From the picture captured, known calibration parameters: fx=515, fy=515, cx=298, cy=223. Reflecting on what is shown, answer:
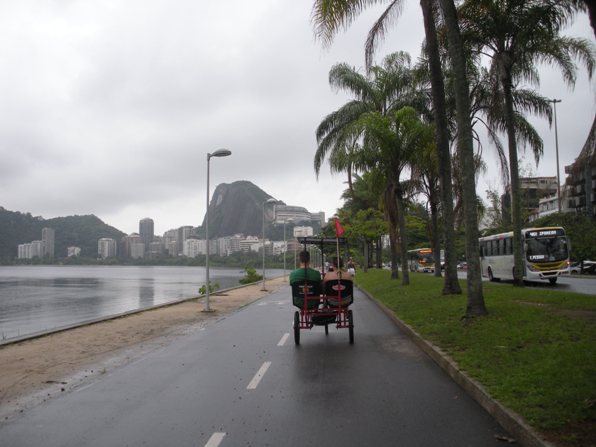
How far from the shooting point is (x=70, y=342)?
12.2 meters

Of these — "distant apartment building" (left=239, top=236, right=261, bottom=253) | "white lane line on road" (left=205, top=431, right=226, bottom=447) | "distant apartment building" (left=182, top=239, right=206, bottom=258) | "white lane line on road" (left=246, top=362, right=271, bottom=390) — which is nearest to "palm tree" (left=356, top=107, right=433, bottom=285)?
"white lane line on road" (left=246, top=362, right=271, bottom=390)

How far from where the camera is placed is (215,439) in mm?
4895

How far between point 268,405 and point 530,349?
4.08m

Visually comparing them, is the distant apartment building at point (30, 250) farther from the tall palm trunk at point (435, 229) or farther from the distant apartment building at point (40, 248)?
the tall palm trunk at point (435, 229)

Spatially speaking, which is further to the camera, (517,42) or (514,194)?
(514,194)

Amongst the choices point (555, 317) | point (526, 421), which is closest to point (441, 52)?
point (555, 317)

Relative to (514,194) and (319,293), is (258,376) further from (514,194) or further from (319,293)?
(514,194)

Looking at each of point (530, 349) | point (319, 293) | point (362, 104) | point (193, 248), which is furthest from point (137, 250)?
point (530, 349)

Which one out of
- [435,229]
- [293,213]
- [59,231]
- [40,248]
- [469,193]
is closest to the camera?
[469,193]

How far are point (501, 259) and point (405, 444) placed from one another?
83.5 feet

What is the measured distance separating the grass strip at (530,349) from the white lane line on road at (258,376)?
286 cm

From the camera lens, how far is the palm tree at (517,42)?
13680mm

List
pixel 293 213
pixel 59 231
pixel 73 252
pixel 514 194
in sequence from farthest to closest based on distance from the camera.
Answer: pixel 59 231, pixel 73 252, pixel 293 213, pixel 514 194

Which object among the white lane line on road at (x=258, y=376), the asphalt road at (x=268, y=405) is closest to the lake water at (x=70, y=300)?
the asphalt road at (x=268, y=405)
